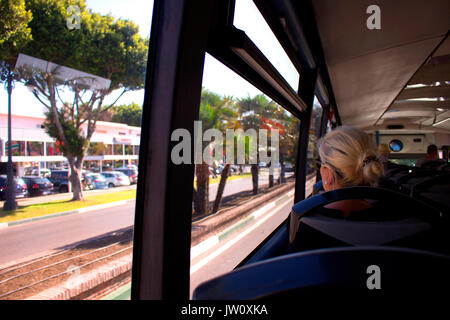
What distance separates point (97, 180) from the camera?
3.71 feet

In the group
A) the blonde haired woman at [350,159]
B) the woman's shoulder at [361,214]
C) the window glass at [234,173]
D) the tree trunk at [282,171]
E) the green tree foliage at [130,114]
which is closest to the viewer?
the green tree foliage at [130,114]

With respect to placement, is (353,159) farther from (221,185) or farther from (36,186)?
(36,186)

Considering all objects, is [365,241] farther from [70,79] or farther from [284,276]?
[70,79]

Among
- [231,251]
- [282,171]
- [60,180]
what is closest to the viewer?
[60,180]

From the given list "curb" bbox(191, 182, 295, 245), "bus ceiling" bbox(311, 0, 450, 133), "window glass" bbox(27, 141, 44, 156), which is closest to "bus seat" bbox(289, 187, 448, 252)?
"curb" bbox(191, 182, 295, 245)

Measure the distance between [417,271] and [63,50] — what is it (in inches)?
47.2

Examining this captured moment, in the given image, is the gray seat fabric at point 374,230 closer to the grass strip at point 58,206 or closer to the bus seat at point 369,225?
the bus seat at point 369,225

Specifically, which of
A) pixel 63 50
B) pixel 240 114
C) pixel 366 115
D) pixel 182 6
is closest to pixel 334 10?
pixel 240 114

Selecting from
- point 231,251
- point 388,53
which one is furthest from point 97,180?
point 388,53

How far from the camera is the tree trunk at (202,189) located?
63.8 inches

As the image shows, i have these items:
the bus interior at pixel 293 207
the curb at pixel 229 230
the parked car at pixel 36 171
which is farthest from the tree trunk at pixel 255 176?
the parked car at pixel 36 171

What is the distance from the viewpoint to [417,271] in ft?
1.67

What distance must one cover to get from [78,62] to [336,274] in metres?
1.09

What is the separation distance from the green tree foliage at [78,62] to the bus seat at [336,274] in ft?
2.56
